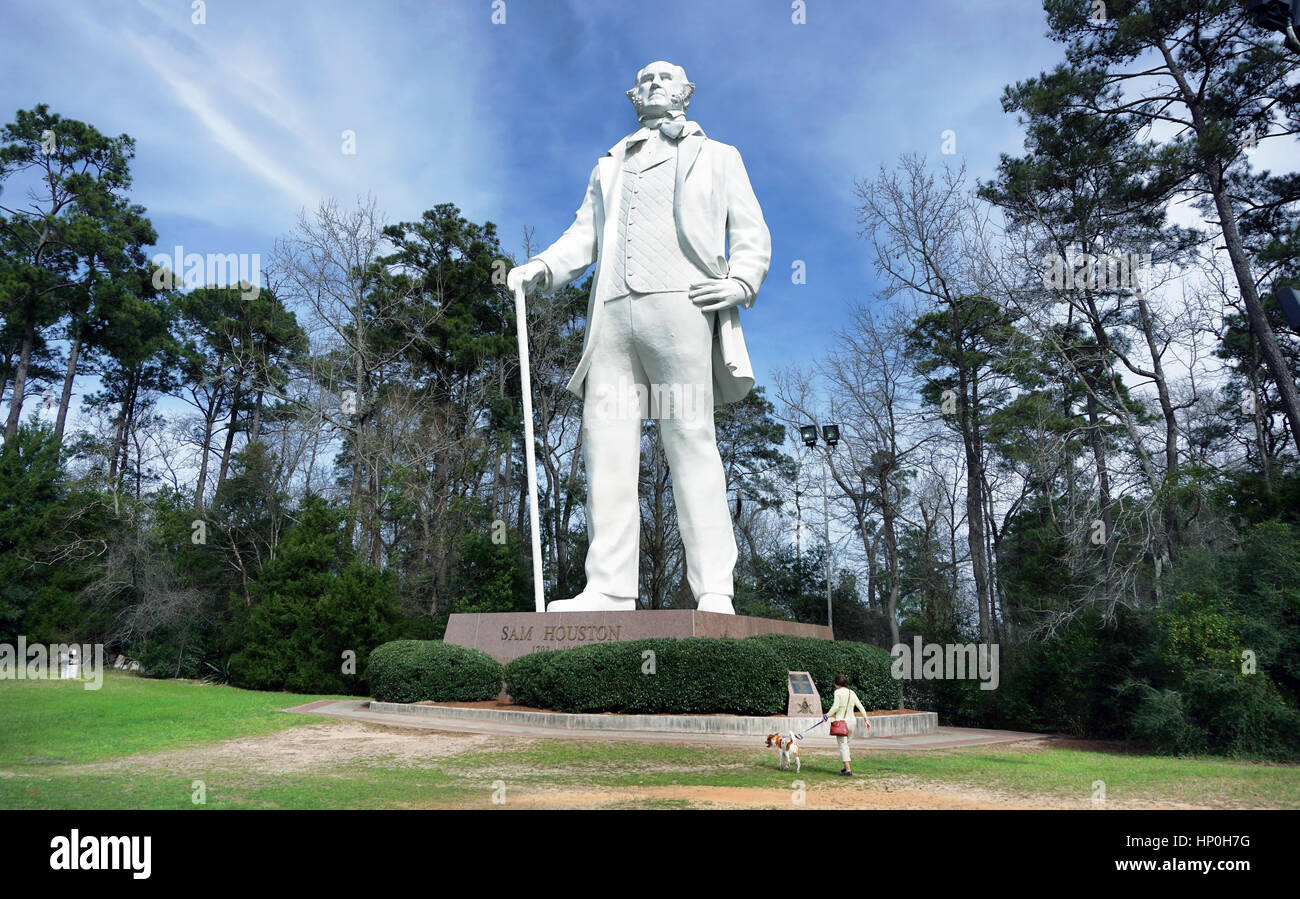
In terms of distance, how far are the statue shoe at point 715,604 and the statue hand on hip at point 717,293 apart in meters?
3.44

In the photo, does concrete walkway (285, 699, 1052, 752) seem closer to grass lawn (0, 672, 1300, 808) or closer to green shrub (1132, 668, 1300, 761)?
grass lawn (0, 672, 1300, 808)

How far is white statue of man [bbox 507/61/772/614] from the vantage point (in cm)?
1061

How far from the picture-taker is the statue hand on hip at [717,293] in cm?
1052

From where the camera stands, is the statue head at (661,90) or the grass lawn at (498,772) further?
the statue head at (661,90)

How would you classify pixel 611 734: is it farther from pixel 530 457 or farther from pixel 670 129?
pixel 670 129

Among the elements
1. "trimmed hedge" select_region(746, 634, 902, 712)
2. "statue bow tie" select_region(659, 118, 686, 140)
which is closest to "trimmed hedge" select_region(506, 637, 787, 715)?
"trimmed hedge" select_region(746, 634, 902, 712)

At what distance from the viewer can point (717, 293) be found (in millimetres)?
10508

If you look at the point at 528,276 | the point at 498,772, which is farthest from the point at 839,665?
the point at 528,276

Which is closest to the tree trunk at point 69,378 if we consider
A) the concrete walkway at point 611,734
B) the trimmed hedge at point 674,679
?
the concrete walkway at point 611,734

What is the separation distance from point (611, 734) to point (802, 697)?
1.99 metres

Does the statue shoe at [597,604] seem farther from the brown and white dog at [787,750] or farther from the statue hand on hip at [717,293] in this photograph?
the brown and white dog at [787,750]

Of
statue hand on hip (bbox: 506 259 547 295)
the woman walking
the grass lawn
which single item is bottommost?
the grass lawn

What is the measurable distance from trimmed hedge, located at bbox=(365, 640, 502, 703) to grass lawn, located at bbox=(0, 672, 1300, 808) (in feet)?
4.15
